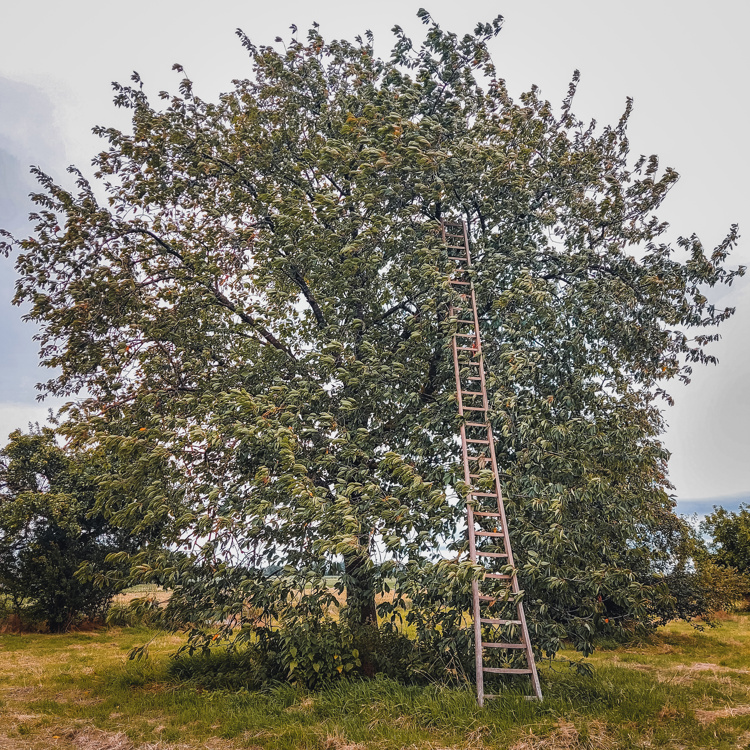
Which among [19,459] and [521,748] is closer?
[521,748]

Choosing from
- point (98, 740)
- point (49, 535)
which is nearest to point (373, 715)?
point (98, 740)

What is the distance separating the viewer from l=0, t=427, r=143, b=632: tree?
47.5ft

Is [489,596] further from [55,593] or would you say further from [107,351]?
[55,593]

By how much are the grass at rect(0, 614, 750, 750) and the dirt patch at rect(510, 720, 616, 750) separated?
0.01m

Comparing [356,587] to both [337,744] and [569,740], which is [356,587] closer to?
[337,744]

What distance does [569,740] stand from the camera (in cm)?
476

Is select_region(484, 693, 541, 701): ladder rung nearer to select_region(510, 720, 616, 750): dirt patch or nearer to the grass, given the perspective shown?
the grass

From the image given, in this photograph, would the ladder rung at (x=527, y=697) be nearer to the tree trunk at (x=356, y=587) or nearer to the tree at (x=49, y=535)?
the tree trunk at (x=356, y=587)

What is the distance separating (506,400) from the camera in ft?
23.4

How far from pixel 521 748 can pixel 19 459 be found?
53.6ft

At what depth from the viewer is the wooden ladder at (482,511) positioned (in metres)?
6.03

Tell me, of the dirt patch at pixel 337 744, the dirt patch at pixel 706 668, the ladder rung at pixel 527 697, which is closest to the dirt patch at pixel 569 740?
the ladder rung at pixel 527 697

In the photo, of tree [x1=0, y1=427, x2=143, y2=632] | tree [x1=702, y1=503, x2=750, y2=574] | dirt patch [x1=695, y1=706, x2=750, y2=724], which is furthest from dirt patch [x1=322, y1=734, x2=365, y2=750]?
tree [x1=702, y1=503, x2=750, y2=574]

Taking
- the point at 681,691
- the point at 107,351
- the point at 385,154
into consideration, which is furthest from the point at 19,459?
the point at 681,691
